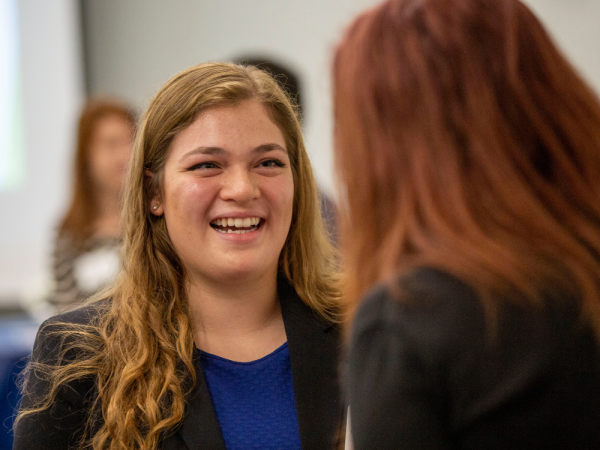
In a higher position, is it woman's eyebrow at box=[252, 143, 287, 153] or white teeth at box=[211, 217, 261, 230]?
woman's eyebrow at box=[252, 143, 287, 153]

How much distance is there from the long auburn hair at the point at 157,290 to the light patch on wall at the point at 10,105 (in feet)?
9.59

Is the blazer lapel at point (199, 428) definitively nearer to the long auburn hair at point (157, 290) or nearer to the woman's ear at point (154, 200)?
the long auburn hair at point (157, 290)

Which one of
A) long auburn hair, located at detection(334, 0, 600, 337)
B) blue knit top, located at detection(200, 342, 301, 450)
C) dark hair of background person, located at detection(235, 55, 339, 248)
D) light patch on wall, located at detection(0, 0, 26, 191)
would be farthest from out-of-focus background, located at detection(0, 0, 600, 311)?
long auburn hair, located at detection(334, 0, 600, 337)

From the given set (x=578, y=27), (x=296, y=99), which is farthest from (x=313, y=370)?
(x=578, y=27)

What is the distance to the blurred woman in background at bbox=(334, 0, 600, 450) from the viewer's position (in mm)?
795

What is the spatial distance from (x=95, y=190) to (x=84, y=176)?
8cm

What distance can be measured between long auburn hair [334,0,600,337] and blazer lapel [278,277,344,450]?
0.57m

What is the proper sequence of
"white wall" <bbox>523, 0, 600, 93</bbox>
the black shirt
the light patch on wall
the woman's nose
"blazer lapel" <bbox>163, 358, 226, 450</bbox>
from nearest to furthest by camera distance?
the black shirt, "blazer lapel" <bbox>163, 358, 226, 450</bbox>, the woman's nose, "white wall" <bbox>523, 0, 600, 93</bbox>, the light patch on wall

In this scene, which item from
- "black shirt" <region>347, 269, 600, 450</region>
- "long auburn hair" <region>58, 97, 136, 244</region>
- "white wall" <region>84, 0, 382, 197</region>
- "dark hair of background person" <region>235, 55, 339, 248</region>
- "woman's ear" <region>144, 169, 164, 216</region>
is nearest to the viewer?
"black shirt" <region>347, 269, 600, 450</region>

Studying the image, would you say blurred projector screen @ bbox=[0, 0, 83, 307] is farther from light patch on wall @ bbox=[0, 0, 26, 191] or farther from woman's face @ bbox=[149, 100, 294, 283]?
woman's face @ bbox=[149, 100, 294, 283]

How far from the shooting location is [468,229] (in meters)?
0.83

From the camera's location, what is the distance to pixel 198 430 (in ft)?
4.33

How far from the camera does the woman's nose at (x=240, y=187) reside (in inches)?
56.5

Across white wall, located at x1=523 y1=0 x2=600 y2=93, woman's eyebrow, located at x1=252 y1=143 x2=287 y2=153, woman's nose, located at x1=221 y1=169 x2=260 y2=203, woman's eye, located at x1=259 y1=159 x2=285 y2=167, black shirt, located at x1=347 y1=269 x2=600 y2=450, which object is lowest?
black shirt, located at x1=347 y1=269 x2=600 y2=450
